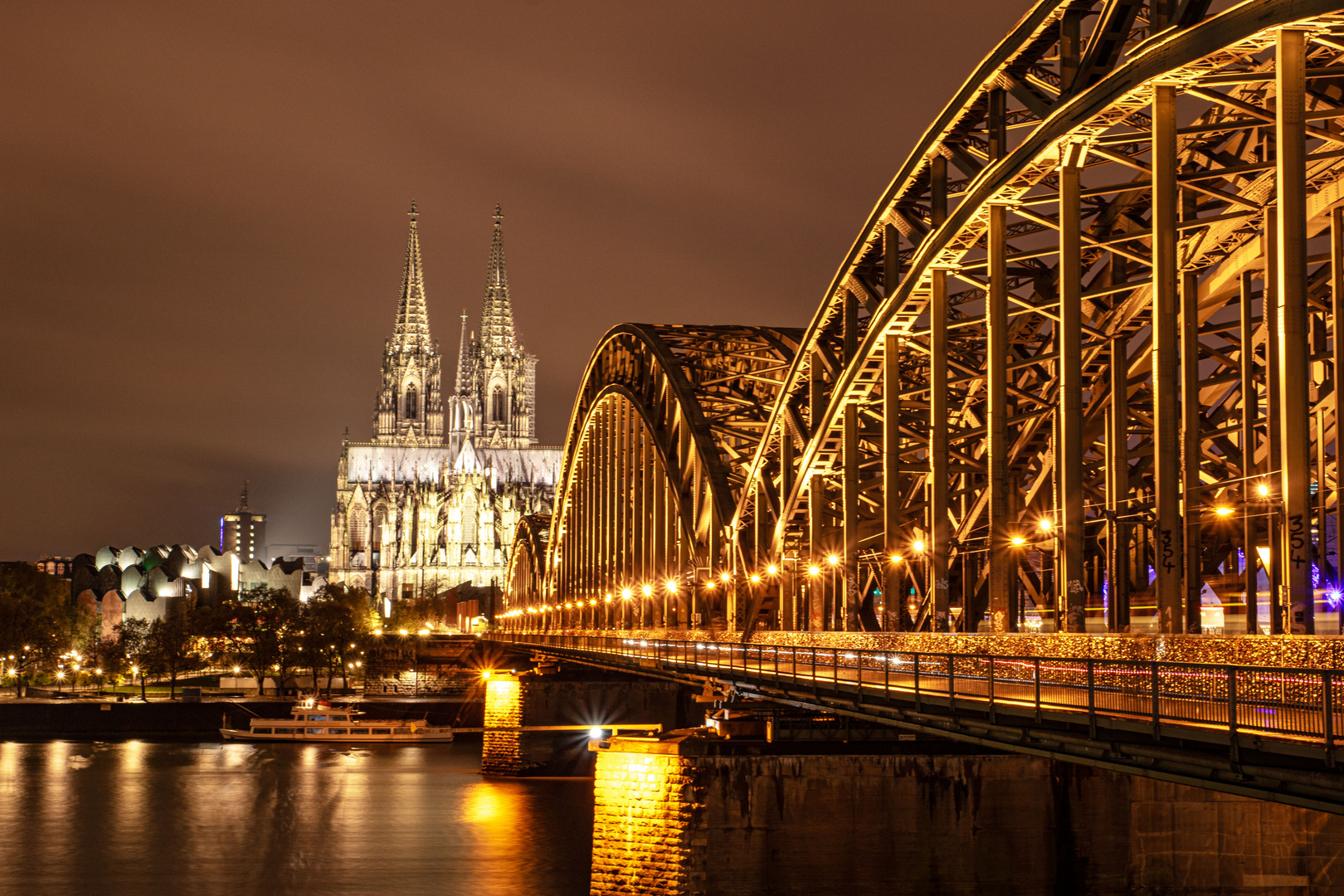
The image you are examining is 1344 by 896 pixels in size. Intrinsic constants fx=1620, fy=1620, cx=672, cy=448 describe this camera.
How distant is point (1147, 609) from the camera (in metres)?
35.8

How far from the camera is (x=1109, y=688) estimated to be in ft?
66.0

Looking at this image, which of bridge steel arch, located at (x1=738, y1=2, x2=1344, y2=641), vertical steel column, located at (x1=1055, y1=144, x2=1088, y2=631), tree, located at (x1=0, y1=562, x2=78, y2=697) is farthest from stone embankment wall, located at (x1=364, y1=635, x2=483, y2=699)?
vertical steel column, located at (x1=1055, y1=144, x2=1088, y2=631)

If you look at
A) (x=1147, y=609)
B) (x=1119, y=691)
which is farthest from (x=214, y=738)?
(x=1119, y=691)

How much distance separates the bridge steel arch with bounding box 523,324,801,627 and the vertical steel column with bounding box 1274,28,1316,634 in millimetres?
A: 37039

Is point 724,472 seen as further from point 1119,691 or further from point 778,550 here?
point 1119,691

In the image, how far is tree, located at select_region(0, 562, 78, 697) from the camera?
5192 inches

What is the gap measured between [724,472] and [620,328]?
19205 millimetres

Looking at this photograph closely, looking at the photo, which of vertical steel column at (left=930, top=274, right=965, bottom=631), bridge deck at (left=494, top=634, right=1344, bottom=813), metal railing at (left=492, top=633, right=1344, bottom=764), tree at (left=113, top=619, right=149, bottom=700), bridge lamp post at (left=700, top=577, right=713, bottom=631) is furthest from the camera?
tree at (left=113, top=619, right=149, bottom=700)

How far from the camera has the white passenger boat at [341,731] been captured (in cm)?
11238

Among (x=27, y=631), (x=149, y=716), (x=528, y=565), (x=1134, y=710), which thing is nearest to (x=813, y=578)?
(x=1134, y=710)

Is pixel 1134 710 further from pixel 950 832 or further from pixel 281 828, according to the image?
pixel 281 828

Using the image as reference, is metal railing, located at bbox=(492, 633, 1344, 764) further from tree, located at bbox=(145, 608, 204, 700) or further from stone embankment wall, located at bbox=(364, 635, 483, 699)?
tree, located at bbox=(145, 608, 204, 700)

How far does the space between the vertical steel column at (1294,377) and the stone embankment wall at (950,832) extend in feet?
37.7

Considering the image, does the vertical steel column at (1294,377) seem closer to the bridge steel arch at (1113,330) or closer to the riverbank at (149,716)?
the bridge steel arch at (1113,330)
